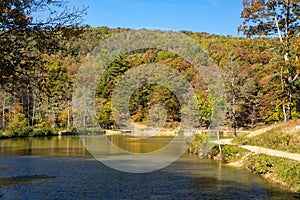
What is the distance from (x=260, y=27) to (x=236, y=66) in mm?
8003

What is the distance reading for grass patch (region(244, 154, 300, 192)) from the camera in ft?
39.3

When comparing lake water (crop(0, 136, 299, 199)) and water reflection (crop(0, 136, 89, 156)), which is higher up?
water reflection (crop(0, 136, 89, 156))

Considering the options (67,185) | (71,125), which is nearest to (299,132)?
(67,185)

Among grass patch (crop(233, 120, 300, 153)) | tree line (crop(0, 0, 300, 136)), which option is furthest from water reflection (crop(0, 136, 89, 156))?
grass patch (crop(233, 120, 300, 153))

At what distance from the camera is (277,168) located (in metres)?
13.9

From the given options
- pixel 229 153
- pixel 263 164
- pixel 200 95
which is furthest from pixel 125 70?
pixel 263 164

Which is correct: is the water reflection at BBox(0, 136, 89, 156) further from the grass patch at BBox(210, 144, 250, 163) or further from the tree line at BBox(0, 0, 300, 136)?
the grass patch at BBox(210, 144, 250, 163)

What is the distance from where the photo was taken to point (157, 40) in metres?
88.1

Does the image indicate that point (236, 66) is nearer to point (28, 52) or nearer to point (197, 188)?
point (197, 188)

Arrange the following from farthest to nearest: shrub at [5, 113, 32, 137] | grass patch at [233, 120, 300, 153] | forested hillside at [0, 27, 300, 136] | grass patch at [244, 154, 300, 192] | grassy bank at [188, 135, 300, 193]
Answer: shrub at [5, 113, 32, 137], forested hillside at [0, 27, 300, 136], grass patch at [233, 120, 300, 153], grassy bank at [188, 135, 300, 193], grass patch at [244, 154, 300, 192]

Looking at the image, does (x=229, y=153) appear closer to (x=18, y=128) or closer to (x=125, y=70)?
(x=18, y=128)

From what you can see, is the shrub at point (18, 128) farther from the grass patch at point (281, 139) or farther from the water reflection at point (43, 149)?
the grass patch at point (281, 139)

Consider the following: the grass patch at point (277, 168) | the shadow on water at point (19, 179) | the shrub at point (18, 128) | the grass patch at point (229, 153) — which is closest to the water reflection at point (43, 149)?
the grass patch at point (229, 153)

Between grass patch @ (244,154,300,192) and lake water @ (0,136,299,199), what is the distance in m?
0.40
